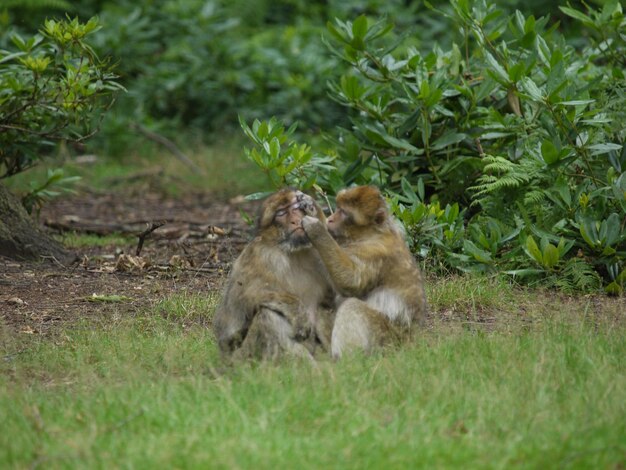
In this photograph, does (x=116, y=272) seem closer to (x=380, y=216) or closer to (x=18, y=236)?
(x=18, y=236)

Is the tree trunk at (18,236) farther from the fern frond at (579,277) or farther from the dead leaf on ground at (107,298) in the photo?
the fern frond at (579,277)

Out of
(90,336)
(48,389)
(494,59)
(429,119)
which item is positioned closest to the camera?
(48,389)

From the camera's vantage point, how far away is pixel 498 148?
955cm

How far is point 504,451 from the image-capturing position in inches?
185

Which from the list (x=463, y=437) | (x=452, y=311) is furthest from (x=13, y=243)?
(x=463, y=437)

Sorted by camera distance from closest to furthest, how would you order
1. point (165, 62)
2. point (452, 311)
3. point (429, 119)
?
point (452, 311), point (429, 119), point (165, 62)

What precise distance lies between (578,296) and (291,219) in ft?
9.38

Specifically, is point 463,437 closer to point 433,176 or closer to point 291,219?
point 291,219

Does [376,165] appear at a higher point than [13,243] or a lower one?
higher

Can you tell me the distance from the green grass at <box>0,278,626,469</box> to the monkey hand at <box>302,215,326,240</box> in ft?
2.70

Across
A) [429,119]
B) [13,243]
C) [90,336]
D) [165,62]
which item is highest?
[429,119]

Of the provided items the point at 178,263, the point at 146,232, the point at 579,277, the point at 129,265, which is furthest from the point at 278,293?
the point at 146,232

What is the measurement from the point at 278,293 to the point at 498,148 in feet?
13.0

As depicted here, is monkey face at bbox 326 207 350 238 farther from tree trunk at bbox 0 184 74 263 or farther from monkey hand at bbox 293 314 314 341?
tree trunk at bbox 0 184 74 263
